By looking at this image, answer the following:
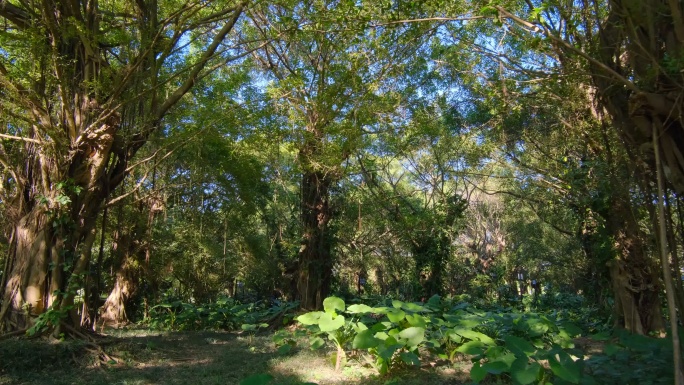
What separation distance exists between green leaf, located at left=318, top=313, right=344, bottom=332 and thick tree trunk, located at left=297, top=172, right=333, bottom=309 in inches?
184

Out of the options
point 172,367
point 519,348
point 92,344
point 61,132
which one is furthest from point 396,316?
point 61,132

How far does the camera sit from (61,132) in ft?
17.6

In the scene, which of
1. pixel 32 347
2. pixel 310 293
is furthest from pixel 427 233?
pixel 32 347

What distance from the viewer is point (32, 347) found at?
4.82 metres

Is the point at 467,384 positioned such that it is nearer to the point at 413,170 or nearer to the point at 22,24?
the point at 22,24

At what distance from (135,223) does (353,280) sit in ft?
31.9

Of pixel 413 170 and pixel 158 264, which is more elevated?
pixel 413 170

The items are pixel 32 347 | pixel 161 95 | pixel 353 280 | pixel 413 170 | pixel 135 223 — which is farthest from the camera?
pixel 353 280

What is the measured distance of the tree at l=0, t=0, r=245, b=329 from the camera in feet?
17.3

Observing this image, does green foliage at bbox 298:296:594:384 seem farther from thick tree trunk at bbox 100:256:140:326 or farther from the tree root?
thick tree trunk at bbox 100:256:140:326

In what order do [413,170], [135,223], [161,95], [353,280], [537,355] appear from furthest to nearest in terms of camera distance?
[353,280] → [413,170] → [135,223] → [161,95] → [537,355]

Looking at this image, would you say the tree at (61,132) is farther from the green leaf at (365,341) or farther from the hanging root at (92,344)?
the green leaf at (365,341)

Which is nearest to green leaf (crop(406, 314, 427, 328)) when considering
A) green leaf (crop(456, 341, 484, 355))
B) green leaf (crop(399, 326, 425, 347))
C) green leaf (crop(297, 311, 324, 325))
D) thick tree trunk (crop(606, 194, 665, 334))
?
green leaf (crop(399, 326, 425, 347))

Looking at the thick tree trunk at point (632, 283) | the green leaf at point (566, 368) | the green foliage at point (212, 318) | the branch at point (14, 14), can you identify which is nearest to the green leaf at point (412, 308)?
the green leaf at point (566, 368)
